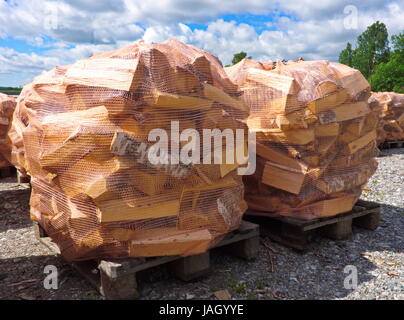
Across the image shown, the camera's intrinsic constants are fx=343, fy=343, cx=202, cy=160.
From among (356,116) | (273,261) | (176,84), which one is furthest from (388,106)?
(176,84)

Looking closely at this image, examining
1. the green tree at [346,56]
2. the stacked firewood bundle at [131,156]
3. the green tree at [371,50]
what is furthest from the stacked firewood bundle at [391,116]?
the green tree at [346,56]

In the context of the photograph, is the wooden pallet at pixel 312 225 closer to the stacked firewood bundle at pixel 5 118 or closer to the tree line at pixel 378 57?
the stacked firewood bundle at pixel 5 118

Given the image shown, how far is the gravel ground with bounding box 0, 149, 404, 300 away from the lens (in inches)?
103

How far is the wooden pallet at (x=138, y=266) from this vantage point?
231 centimetres

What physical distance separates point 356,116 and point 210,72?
171 centimetres

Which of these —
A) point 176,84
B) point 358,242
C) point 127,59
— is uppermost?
point 127,59

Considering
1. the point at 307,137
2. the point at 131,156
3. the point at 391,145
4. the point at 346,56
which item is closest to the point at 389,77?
the point at 346,56

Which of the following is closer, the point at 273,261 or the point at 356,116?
the point at 273,261

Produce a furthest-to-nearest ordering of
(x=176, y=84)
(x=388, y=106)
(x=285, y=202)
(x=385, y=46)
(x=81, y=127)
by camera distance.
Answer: (x=385, y=46), (x=388, y=106), (x=285, y=202), (x=176, y=84), (x=81, y=127)

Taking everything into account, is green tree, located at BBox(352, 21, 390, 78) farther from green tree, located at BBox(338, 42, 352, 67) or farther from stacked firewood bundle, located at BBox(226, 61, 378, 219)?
stacked firewood bundle, located at BBox(226, 61, 378, 219)

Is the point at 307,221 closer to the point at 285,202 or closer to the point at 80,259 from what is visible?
the point at 285,202

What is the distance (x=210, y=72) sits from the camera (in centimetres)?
263

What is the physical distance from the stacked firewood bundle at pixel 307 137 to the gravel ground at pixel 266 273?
0.44m

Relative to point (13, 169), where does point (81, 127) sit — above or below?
above
